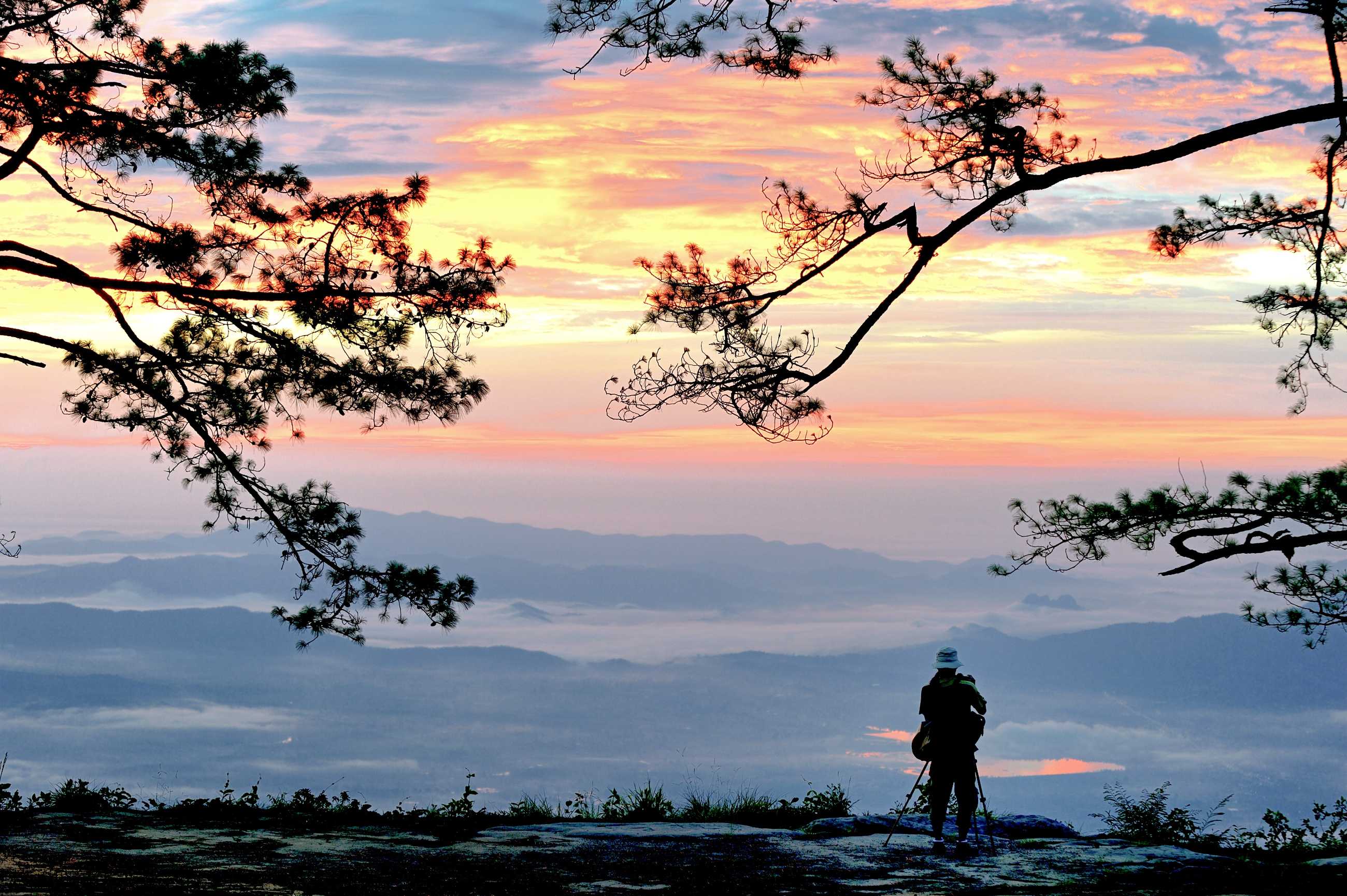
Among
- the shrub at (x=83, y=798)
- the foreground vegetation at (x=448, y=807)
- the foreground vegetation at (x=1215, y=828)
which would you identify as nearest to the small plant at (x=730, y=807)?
the foreground vegetation at (x=448, y=807)

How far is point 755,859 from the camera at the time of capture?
9.29m

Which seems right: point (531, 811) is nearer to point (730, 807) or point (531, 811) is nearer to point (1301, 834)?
point (730, 807)

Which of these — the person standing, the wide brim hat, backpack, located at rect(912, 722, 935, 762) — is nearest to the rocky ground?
the person standing

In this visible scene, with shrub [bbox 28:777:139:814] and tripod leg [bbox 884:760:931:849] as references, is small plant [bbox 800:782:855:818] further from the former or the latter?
shrub [bbox 28:777:139:814]

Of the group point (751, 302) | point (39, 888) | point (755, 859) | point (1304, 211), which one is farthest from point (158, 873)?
point (1304, 211)

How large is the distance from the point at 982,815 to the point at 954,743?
6.13ft

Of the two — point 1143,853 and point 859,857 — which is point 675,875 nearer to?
point 859,857

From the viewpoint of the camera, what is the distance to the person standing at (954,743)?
33.2 feet

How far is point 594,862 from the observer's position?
9.08 metres

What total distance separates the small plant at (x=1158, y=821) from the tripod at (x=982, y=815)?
101 centimetres

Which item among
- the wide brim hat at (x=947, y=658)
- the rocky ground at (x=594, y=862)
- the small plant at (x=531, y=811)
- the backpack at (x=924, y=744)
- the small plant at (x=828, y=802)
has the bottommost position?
the rocky ground at (x=594, y=862)

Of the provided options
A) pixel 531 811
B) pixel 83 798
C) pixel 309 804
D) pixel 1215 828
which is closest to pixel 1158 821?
pixel 1215 828

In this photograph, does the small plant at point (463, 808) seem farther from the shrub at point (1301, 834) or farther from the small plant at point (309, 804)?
the shrub at point (1301, 834)

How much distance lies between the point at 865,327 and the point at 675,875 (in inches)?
191
